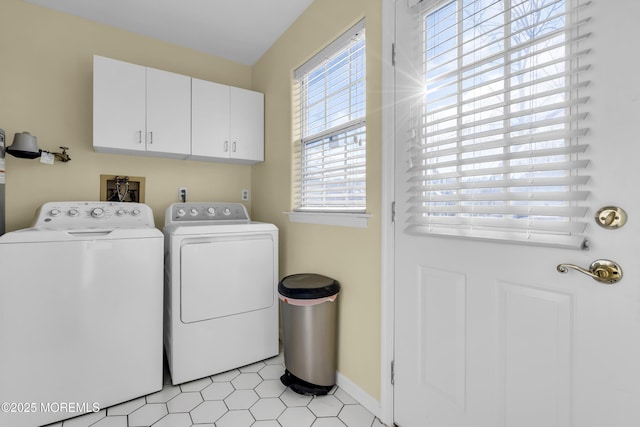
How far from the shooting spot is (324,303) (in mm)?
1821

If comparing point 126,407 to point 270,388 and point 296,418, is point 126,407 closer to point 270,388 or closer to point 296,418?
point 270,388

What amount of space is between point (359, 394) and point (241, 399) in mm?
711

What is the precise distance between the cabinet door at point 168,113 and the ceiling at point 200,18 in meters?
0.42

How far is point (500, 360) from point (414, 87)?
48.2 inches

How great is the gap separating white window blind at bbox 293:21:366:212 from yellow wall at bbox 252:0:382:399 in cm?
8

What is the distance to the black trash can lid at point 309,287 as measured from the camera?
1.78m

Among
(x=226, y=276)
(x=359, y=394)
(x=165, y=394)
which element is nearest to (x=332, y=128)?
(x=226, y=276)

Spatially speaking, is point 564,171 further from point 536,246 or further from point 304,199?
point 304,199

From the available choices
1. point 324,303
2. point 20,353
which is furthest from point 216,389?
point 20,353

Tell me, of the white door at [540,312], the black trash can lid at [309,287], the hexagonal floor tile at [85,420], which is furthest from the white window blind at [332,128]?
the hexagonal floor tile at [85,420]

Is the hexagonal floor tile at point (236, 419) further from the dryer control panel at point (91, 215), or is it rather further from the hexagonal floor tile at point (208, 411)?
the dryer control panel at point (91, 215)

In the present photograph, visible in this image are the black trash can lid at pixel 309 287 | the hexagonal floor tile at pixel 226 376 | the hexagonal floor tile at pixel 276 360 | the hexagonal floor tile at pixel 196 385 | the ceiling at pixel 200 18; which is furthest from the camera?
the hexagonal floor tile at pixel 276 360

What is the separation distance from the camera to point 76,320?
168 centimetres

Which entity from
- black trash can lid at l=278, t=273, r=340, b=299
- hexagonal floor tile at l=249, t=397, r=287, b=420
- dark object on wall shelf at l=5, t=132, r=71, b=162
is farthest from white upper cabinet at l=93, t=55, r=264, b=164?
hexagonal floor tile at l=249, t=397, r=287, b=420
